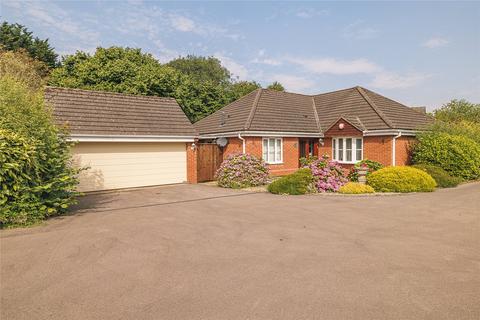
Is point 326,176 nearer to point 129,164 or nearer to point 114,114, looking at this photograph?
point 129,164

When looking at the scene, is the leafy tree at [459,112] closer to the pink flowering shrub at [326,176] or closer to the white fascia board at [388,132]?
the white fascia board at [388,132]

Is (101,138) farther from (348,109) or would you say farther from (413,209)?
(348,109)

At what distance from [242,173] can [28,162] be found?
31.7ft

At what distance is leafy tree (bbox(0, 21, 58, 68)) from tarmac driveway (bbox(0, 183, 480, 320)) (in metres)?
30.3

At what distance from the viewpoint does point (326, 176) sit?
581 inches

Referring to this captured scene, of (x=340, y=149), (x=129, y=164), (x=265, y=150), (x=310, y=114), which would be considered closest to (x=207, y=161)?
(x=265, y=150)

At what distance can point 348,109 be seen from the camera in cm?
2195

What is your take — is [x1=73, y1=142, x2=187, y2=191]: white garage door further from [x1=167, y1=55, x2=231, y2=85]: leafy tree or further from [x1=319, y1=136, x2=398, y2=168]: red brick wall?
[x1=167, y1=55, x2=231, y2=85]: leafy tree

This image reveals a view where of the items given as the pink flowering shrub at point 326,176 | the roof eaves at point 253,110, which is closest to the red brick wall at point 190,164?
the roof eaves at point 253,110

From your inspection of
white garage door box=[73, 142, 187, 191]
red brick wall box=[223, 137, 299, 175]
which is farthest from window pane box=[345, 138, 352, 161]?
white garage door box=[73, 142, 187, 191]

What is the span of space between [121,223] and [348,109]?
719 inches

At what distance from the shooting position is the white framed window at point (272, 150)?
2022cm

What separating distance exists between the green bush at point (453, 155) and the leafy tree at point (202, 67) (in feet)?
134

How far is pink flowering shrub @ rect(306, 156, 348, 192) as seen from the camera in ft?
47.4
